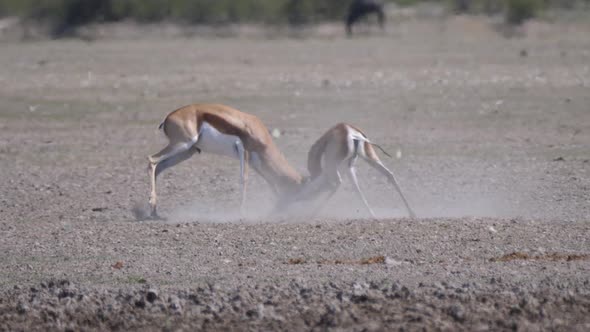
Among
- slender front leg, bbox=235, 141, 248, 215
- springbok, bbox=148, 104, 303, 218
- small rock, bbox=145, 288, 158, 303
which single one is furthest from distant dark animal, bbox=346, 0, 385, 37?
small rock, bbox=145, 288, 158, 303

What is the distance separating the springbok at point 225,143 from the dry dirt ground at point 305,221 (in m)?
0.42

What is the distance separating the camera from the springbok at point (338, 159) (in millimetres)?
11445

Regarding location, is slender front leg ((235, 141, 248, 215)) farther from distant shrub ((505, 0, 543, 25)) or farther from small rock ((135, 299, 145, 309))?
distant shrub ((505, 0, 543, 25))

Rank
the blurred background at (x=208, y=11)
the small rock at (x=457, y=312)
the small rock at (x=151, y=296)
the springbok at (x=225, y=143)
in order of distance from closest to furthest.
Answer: the small rock at (x=457, y=312)
the small rock at (x=151, y=296)
the springbok at (x=225, y=143)
the blurred background at (x=208, y=11)

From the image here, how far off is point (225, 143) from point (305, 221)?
1.50 metres

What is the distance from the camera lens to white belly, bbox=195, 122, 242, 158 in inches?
458

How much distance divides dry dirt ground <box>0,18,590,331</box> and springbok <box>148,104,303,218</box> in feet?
1.39

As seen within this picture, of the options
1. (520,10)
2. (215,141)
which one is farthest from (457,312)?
(520,10)

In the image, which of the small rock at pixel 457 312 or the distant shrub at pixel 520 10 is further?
the distant shrub at pixel 520 10

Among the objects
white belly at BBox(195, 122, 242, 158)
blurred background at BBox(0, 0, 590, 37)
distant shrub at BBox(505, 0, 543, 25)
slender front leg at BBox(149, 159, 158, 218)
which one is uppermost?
white belly at BBox(195, 122, 242, 158)

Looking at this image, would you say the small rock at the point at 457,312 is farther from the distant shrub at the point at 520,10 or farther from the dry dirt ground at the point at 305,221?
the distant shrub at the point at 520,10

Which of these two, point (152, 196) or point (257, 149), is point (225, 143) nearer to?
point (257, 149)

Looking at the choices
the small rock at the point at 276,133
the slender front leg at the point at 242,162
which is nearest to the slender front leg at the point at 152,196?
the slender front leg at the point at 242,162

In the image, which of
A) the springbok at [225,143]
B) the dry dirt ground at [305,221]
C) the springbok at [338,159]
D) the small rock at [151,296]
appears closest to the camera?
the dry dirt ground at [305,221]
